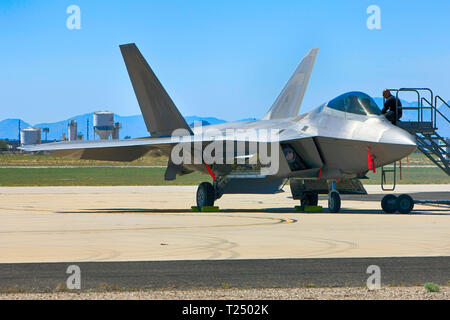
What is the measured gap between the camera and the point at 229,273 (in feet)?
30.0

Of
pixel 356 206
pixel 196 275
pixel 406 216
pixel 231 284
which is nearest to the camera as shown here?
pixel 231 284

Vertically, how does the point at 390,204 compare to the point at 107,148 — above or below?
below

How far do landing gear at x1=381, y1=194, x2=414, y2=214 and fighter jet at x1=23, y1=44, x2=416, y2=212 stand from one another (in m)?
1.08

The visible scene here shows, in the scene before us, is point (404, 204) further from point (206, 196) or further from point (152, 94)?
point (152, 94)

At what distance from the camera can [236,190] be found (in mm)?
21266

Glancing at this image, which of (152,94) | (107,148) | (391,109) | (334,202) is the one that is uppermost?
(152,94)

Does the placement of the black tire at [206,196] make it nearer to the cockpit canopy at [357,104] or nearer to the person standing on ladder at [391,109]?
the cockpit canopy at [357,104]

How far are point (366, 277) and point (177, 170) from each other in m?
14.1

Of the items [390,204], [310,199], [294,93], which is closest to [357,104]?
[390,204]

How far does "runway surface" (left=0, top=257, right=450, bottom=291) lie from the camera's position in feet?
27.5

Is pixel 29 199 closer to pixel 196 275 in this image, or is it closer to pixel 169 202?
pixel 169 202

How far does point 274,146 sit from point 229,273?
1087 centimetres
